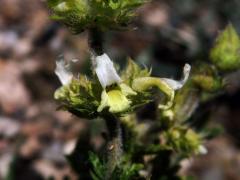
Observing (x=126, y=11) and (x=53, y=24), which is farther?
(x=53, y=24)

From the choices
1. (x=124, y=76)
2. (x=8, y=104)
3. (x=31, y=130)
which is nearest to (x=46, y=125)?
(x=31, y=130)

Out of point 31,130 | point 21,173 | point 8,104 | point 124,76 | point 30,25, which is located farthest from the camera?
point 30,25

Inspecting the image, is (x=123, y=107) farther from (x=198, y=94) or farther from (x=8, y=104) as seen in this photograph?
(x=8, y=104)

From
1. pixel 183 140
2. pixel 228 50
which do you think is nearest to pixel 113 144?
pixel 183 140

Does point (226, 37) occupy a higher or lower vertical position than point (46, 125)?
higher

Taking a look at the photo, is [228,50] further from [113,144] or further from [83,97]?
[83,97]

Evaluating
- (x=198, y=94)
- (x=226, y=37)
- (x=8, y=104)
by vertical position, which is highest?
(x=226, y=37)
